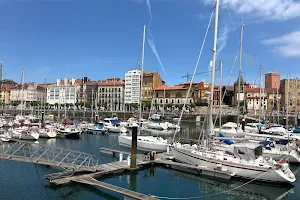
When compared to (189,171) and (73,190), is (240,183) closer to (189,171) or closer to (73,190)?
(189,171)

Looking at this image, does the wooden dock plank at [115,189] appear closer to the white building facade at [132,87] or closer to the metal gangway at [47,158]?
the metal gangway at [47,158]

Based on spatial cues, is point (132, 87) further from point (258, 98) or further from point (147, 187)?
point (147, 187)

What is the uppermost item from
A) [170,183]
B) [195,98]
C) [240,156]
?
[195,98]

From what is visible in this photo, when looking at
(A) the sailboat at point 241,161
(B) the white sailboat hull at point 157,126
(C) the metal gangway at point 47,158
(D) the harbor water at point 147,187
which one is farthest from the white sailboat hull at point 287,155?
(B) the white sailboat hull at point 157,126

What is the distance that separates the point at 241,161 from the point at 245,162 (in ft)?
1.09

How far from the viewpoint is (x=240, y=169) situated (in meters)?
22.9

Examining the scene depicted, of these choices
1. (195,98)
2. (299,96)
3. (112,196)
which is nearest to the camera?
(112,196)

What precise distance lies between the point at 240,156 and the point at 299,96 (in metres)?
114

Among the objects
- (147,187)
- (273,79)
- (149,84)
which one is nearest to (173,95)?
(149,84)

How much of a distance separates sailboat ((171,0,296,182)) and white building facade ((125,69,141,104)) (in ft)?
348

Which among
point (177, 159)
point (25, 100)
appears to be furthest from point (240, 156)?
point (25, 100)

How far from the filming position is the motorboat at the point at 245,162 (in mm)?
21766

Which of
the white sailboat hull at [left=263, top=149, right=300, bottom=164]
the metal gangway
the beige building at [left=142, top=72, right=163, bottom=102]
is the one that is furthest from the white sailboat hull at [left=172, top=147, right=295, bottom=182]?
the beige building at [left=142, top=72, right=163, bottom=102]

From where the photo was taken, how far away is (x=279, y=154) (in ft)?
93.7
